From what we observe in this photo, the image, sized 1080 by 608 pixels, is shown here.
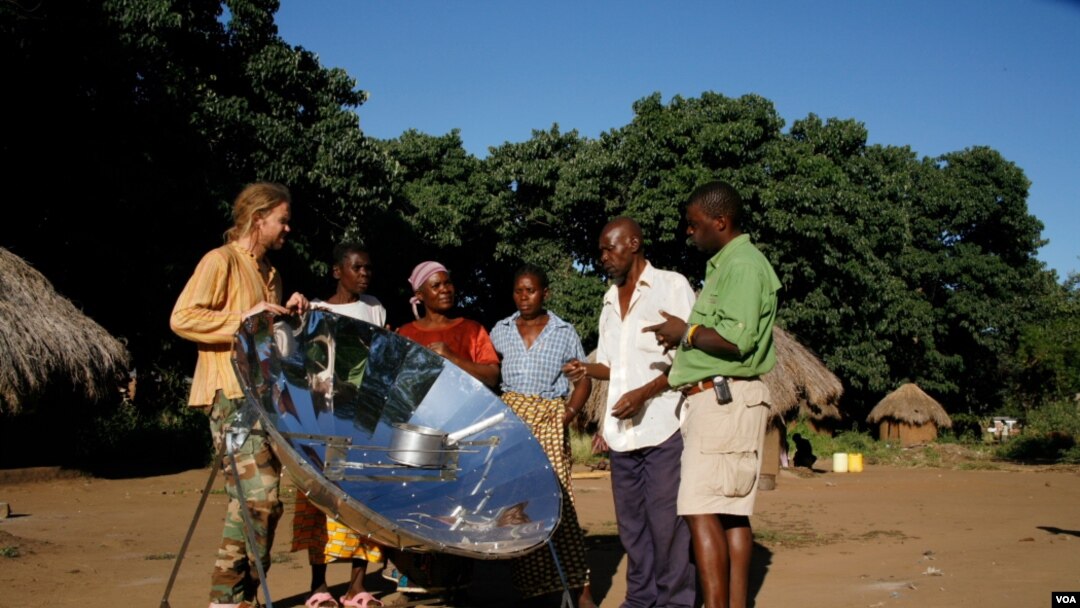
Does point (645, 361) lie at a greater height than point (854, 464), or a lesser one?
greater

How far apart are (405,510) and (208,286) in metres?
1.27

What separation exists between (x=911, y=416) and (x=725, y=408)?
22.7 metres

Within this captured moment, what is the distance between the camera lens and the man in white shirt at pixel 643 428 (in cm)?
439

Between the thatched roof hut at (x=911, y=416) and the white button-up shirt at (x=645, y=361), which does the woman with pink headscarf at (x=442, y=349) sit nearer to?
the white button-up shirt at (x=645, y=361)

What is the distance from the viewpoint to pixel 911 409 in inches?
979

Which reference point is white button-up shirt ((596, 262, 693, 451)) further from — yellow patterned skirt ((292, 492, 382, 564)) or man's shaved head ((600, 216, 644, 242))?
yellow patterned skirt ((292, 492, 382, 564))

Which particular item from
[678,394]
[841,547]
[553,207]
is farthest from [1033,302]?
[678,394]

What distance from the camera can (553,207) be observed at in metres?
21.8

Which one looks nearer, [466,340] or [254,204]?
[254,204]

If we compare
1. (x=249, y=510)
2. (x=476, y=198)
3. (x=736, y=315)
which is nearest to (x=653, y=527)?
(x=736, y=315)

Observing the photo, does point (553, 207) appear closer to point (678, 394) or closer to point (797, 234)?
point (797, 234)

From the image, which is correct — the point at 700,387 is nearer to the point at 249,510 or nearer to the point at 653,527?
the point at 653,527

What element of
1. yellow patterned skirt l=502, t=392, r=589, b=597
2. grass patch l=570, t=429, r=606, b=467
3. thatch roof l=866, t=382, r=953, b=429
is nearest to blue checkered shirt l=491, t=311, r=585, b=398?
yellow patterned skirt l=502, t=392, r=589, b=597

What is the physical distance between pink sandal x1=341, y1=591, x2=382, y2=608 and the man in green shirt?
169 cm
